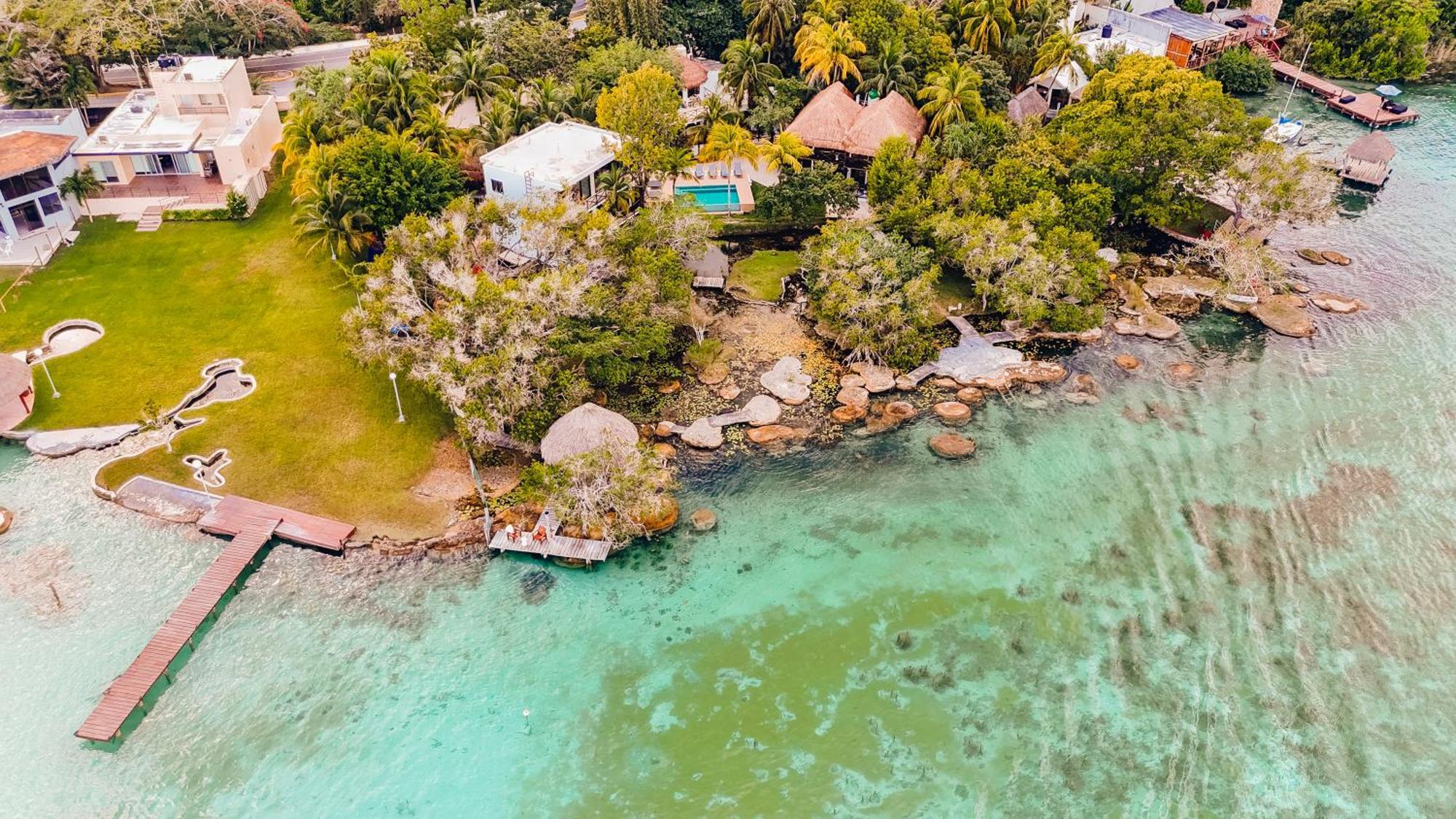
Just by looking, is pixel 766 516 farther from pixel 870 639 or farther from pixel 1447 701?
pixel 1447 701

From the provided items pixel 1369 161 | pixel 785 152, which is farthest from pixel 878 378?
pixel 1369 161

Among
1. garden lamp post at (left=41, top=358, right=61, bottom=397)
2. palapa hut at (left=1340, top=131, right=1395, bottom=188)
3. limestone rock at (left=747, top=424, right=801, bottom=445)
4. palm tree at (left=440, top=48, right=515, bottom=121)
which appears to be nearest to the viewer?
limestone rock at (left=747, top=424, right=801, bottom=445)

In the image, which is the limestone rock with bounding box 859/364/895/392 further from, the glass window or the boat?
the glass window

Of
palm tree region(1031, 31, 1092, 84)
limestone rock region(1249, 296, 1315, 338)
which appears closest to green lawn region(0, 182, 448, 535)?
limestone rock region(1249, 296, 1315, 338)

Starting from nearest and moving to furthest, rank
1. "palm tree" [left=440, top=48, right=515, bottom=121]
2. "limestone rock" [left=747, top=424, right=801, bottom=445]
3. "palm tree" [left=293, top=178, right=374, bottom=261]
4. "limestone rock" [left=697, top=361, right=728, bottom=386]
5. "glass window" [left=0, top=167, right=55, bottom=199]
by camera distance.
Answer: "limestone rock" [left=747, top=424, right=801, bottom=445] < "limestone rock" [left=697, top=361, right=728, bottom=386] < "palm tree" [left=293, top=178, right=374, bottom=261] < "glass window" [left=0, top=167, right=55, bottom=199] < "palm tree" [left=440, top=48, right=515, bottom=121]

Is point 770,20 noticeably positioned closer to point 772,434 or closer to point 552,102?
point 552,102

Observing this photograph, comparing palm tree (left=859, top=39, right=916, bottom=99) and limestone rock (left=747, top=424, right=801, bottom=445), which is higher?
palm tree (left=859, top=39, right=916, bottom=99)

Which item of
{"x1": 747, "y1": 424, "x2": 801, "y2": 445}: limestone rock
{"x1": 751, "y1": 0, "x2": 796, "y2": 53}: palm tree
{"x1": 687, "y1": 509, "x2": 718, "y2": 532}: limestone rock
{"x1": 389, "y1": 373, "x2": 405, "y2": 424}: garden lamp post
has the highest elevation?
{"x1": 751, "y1": 0, "x2": 796, "y2": 53}: palm tree

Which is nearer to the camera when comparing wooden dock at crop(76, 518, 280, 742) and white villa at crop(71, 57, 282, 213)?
wooden dock at crop(76, 518, 280, 742)

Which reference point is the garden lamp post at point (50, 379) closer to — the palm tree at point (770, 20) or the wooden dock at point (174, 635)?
the wooden dock at point (174, 635)
